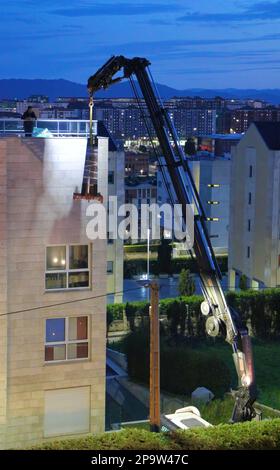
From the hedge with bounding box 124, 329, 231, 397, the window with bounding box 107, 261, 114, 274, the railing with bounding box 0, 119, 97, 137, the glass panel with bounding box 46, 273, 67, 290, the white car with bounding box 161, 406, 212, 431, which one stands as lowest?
the hedge with bounding box 124, 329, 231, 397

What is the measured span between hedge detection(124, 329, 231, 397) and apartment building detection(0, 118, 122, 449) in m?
9.33

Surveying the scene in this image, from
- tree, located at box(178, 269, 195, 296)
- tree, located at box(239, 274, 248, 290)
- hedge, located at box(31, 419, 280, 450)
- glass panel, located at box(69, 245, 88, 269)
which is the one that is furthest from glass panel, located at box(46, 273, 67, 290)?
tree, located at box(239, 274, 248, 290)

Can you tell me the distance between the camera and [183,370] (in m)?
22.5

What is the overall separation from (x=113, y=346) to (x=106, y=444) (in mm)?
18649

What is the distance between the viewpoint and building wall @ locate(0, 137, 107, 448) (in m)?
12.3

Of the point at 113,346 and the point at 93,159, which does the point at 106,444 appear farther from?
the point at 113,346

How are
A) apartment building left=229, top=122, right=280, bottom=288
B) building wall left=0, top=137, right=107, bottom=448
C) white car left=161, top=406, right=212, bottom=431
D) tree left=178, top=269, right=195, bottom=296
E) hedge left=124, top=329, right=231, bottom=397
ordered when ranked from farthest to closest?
tree left=178, top=269, right=195, bottom=296 → apartment building left=229, top=122, right=280, bottom=288 → hedge left=124, top=329, right=231, bottom=397 → white car left=161, top=406, right=212, bottom=431 → building wall left=0, top=137, right=107, bottom=448

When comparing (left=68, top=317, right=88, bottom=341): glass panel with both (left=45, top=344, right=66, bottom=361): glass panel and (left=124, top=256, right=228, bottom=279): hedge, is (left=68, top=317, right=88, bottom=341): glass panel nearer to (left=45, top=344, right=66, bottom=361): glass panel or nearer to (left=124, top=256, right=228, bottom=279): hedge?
(left=45, top=344, right=66, bottom=361): glass panel

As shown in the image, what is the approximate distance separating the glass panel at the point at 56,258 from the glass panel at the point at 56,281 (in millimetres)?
105

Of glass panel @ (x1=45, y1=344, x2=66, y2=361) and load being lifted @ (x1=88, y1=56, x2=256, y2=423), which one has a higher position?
load being lifted @ (x1=88, y1=56, x2=256, y2=423)

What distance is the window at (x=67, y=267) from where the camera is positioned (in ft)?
41.8

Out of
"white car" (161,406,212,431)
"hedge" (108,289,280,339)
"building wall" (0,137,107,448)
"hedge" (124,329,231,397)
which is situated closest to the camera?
"building wall" (0,137,107,448)

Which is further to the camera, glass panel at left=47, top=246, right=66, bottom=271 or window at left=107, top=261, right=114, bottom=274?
window at left=107, top=261, right=114, bottom=274

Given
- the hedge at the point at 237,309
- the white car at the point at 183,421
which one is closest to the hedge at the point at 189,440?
the white car at the point at 183,421
